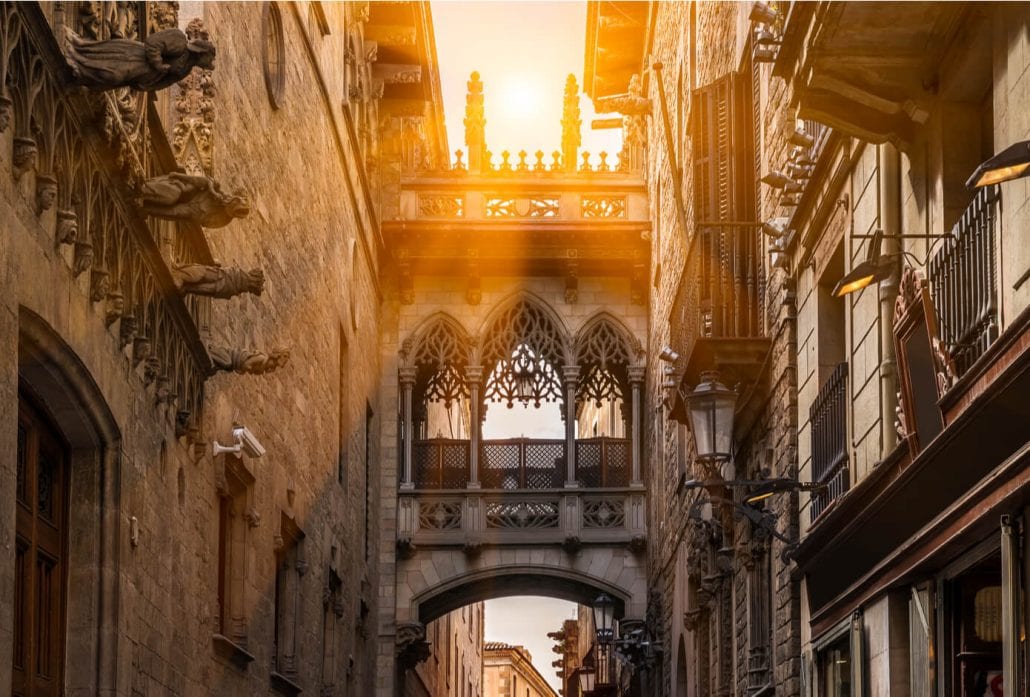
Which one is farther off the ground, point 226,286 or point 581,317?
point 581,317

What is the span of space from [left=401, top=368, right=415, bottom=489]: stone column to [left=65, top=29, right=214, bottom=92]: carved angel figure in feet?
69.0

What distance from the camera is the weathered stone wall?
395 inches

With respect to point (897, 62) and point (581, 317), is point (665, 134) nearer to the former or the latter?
point (581, 317)

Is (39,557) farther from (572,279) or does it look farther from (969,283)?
(572,279)

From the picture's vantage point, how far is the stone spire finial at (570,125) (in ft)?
105

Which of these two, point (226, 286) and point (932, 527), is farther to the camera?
point (226, 286)

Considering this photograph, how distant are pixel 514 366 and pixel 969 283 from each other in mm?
22347

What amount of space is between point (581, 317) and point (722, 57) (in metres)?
12.4

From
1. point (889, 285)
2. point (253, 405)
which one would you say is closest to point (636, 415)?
point (253, 405)

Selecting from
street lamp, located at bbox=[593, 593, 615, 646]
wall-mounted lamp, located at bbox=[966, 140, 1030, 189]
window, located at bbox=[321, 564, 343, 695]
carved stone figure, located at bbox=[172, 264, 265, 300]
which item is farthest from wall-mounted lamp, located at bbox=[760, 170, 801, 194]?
street lamp, located at bbox=[593, 593, 615, 646]

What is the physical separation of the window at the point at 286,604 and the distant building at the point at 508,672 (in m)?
58.7

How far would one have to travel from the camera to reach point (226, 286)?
13117mm

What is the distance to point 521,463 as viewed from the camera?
102 feet

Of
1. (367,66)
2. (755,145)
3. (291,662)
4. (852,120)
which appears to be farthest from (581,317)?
(852,120)
